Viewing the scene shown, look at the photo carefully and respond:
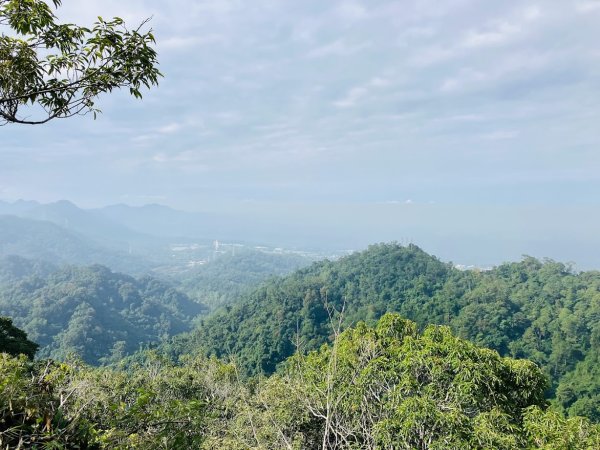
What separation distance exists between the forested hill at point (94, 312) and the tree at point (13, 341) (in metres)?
37.6

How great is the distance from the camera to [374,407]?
662cm

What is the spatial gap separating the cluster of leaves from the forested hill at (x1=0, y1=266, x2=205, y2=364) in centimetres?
4994

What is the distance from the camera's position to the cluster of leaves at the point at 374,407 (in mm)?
2445

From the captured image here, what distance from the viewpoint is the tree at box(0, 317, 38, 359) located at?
13.6 m

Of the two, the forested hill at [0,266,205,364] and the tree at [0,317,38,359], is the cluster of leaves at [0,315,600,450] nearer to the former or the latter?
the tree at [0,317,38,359]

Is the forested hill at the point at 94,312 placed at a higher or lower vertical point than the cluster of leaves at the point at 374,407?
lower

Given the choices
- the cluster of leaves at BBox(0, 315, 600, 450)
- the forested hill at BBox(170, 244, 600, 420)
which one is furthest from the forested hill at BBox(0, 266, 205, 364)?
the cluster of leaves at BBox(0, 315, 600, 450)

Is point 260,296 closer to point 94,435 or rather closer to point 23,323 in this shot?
point 23,323

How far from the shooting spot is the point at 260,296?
190 ft

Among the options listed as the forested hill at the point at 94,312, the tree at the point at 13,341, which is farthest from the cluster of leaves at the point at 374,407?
the forested hill at the point at 94,312

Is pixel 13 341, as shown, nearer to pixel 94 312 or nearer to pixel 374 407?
pixel 374 407

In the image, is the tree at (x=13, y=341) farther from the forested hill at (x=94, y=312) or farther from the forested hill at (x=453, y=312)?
the forested hill at (x=94, y=312)

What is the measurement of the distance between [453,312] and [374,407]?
38.2m

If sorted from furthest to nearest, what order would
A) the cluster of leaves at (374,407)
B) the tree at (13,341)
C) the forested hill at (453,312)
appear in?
1. the forested hill at (453,312)
2. the tree at (13,341)
3. the cluster of leaves at (374,407)
